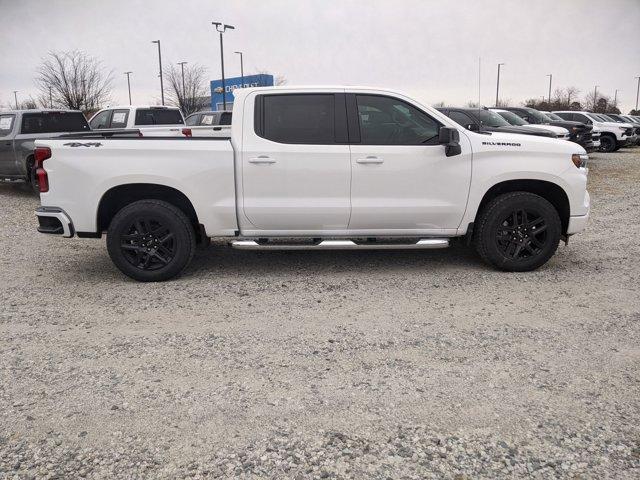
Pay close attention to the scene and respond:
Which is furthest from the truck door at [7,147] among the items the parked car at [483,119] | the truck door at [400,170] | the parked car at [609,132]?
the parked car at [609,132]

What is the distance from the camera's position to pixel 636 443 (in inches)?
115

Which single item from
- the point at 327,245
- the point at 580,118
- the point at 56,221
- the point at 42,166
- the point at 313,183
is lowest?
the point at 327,245

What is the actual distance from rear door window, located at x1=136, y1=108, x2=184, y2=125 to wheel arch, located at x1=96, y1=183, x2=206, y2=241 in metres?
9.04

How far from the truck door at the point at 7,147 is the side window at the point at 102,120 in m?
2.55

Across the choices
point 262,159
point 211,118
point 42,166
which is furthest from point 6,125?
point 262,159

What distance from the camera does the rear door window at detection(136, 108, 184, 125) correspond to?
14.3 meters

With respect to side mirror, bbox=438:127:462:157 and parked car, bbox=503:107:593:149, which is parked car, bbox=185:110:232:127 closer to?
parked car, bbox=503:107:593:149

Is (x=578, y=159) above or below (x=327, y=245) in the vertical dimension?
above

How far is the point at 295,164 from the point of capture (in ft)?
18.5

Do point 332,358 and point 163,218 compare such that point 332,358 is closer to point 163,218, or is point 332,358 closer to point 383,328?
point 383,328

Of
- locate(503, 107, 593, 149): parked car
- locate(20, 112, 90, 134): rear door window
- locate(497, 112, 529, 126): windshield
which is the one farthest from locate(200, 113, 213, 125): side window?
locate(503, 107, 593, 149): parked car

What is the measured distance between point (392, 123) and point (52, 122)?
936 centimetres

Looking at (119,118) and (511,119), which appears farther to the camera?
(511,119)

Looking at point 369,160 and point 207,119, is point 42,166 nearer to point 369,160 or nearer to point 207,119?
point 369,160
